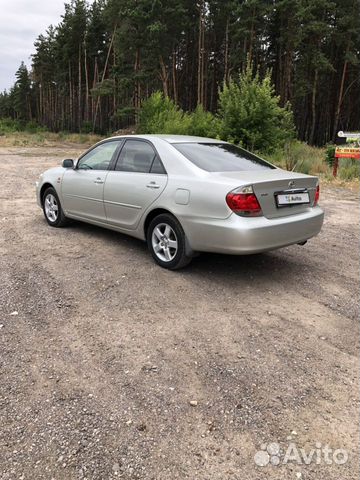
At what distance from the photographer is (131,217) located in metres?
5.34

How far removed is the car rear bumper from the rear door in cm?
74

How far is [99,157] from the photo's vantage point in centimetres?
612

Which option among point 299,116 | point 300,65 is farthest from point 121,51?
point 299,116

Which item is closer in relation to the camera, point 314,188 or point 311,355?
point 311,355

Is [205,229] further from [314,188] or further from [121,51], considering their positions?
[121,51]

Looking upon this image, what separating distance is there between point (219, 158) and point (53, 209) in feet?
10.4

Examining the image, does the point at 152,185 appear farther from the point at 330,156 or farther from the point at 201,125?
the point at 201,125

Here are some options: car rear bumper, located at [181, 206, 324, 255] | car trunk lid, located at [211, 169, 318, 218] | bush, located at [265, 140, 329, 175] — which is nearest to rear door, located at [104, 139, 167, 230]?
car rear bumper, located at [181, 206, 324, 255]

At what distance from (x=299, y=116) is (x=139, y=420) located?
49361mm

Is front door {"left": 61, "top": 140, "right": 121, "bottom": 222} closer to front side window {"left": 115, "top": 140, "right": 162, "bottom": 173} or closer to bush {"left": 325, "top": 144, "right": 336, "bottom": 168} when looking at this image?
front side window {"left": 115, "top": 140, "right": 162, "bottom": 173}

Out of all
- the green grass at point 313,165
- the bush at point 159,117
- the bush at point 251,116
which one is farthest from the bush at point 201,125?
the green grass at point 313,165

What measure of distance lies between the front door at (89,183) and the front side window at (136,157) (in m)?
0.24

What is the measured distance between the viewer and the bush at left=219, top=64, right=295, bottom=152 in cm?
1512

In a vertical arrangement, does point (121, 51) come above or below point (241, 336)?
above
